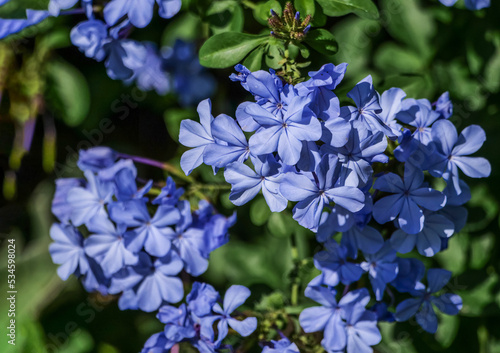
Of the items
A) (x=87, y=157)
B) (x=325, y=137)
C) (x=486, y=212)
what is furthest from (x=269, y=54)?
(x=486, y=212)

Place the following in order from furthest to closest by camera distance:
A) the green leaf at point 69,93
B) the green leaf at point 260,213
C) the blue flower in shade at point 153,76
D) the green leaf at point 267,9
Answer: the blue flower in shade at point 153,76 → the green leaf at point 69,93 → the green leaf at point 260,213 → the green leaf at point 267,9

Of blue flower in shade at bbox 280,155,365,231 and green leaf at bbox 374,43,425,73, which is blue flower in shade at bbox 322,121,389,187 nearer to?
blue flower in shade at bbox 280,155,365,231

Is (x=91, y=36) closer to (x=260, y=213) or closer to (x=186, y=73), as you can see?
(x=260, y=213)

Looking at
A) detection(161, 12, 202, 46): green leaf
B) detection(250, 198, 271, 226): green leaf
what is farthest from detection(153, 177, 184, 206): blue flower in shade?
detection(161, 12, 202, 46): green leaf

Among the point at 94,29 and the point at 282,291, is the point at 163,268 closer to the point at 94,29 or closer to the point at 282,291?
the point at 282,291


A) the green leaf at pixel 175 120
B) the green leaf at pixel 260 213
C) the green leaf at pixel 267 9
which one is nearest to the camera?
the green leaf at pixel 267 9

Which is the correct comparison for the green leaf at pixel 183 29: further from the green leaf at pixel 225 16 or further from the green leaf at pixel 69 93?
the green leaf at pixel 225 16

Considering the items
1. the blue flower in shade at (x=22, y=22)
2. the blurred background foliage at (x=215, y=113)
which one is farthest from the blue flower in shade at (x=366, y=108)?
the blue flower in shade at (x=22, y=22)
